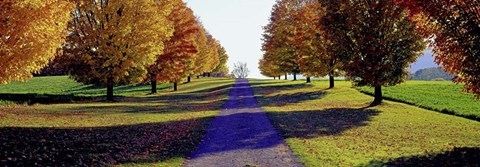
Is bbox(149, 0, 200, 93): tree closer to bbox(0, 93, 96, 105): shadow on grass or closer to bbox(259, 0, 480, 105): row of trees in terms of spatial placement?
bbox(0, 93, 96, 105): shadow on grass

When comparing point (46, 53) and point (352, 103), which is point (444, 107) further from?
point (46, 53)

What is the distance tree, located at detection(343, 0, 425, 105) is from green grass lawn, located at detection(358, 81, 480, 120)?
414cm

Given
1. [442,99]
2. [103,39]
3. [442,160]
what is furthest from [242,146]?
[442,99]

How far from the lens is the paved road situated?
40.4 ft

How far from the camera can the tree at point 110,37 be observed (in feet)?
92.2

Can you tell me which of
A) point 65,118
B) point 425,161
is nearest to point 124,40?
point 65,118

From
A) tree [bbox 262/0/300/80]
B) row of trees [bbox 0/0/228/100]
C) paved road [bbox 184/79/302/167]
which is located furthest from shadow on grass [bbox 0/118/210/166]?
tree [bbox 262/0/300/80]

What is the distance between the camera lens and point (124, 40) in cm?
2822

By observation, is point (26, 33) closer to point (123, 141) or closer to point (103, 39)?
point (123, 141)

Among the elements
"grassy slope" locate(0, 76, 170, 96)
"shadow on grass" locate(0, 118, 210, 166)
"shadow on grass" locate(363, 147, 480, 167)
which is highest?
"grassy slope" locate(0, 76, 170, 96)

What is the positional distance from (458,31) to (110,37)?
22.9 metres

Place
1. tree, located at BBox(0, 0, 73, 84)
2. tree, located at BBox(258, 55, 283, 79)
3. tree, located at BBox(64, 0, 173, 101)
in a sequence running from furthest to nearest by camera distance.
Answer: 1. tree, located at BBox(258, 55, 283, 79)
2. tree, located at BBox(64, 0, 173, 101)
3. tree, located at BBox(0, 0, 73, 84)

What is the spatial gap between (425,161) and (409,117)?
477 inches

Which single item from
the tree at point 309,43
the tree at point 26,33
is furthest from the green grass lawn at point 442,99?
the tree at point 26,33
